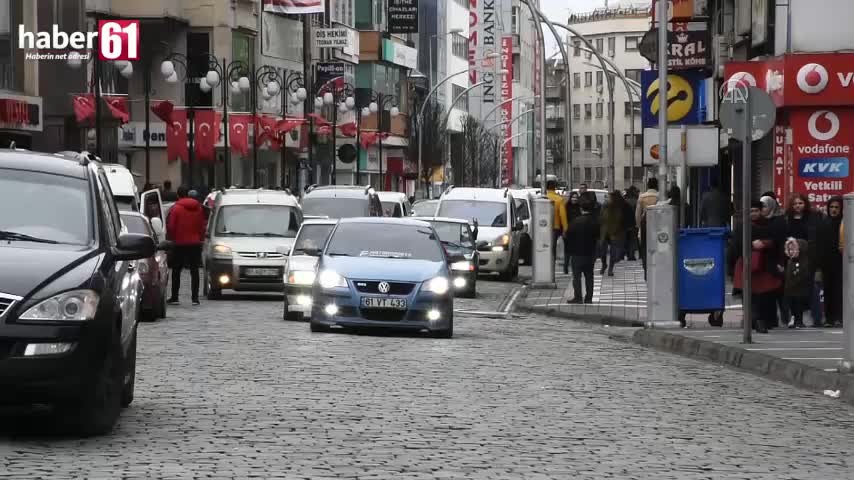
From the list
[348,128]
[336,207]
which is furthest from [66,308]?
[348,128]

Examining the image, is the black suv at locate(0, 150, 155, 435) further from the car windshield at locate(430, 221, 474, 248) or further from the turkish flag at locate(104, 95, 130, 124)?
the turkish flag at locate(104, 95, 130, 124)

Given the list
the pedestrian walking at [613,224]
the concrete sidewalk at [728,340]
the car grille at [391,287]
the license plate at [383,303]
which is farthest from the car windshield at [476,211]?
the license plate at [383,303]

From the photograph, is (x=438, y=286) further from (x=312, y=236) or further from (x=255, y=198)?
(x=255, y=198)

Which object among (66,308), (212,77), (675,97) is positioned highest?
(212,77)

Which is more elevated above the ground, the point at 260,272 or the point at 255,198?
the point at 255,198

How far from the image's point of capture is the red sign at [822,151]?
36.5m

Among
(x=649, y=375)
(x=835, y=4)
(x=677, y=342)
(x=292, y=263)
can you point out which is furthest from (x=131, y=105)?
(x=649, y=375)

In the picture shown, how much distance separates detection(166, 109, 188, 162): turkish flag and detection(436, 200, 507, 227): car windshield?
69.3 feet

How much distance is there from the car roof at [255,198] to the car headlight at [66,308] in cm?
2512

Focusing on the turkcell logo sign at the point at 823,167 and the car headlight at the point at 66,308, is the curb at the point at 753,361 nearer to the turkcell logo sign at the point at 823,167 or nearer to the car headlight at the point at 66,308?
the car headlight at the point at 66,308

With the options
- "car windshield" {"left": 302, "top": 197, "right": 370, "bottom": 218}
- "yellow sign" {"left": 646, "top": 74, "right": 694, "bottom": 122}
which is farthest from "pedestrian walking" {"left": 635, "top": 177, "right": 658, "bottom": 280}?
"car windshield" {"left": 302, "top": 197, "right": 370, "bottom": 218}

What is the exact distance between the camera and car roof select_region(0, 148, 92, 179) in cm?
1336

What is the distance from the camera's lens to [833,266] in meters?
27.5

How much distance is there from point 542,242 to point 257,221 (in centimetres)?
763
